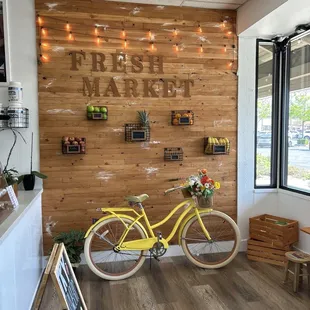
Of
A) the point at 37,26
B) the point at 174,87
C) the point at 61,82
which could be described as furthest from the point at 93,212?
the point at 37,26

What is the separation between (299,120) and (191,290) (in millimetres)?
2310

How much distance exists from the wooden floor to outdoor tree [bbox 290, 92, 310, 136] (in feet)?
5.70

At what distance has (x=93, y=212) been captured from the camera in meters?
Result: 3.50

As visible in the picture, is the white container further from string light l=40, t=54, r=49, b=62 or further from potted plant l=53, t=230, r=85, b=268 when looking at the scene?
potted plant l=53, t=230, r=85, b=268

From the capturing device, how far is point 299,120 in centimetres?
368

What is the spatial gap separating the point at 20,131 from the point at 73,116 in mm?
570

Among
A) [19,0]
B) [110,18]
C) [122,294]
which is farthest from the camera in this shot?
[110,18]

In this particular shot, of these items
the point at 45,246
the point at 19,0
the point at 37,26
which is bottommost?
the point at 45,246

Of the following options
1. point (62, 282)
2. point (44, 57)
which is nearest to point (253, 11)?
point (44, 57)

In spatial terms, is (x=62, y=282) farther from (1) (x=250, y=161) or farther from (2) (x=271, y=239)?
(1) (x=250, y=161)

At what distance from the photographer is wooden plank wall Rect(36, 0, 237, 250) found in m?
3.36

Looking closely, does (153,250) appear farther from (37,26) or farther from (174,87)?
(37,26)

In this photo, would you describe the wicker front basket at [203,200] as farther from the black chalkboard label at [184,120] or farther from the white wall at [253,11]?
the white wall at [253,11]

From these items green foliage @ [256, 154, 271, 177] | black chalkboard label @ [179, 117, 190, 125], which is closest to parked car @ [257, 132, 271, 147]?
green foliage @ [256, 154, 271, 177]
